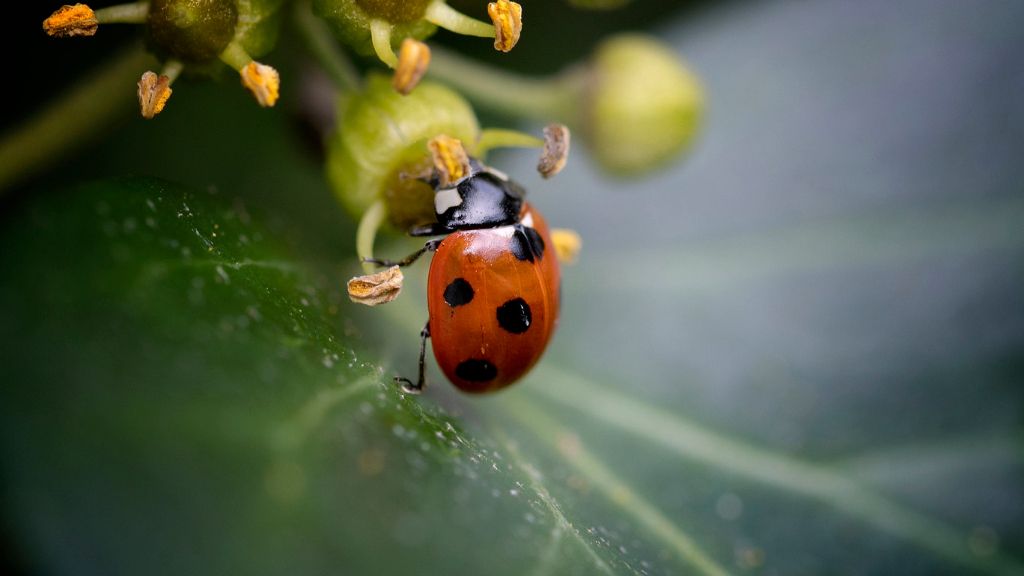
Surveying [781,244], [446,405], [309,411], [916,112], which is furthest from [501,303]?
[916,112]

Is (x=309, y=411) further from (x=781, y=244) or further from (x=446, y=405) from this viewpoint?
(x=781, y=244)

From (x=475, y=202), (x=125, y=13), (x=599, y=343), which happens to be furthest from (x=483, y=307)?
(x=599, y=343)

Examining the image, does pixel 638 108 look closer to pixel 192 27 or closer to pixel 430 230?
pixel 430 230

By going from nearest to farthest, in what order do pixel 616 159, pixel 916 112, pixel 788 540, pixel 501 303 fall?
1. pixel 501 303
2. pixel 788 540
3. pixel 616 159
4. pixel 916 112

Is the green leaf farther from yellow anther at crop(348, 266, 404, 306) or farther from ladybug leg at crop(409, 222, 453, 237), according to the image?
ladybug leg at crop(409, 222, 453, 237)

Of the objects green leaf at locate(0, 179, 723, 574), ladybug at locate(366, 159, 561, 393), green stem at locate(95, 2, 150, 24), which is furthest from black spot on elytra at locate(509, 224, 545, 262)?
green stem at locate(95, 2, 150, 24)

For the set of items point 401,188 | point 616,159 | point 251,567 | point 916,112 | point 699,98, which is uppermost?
point 916,112

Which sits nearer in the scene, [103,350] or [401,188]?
[103,350]
